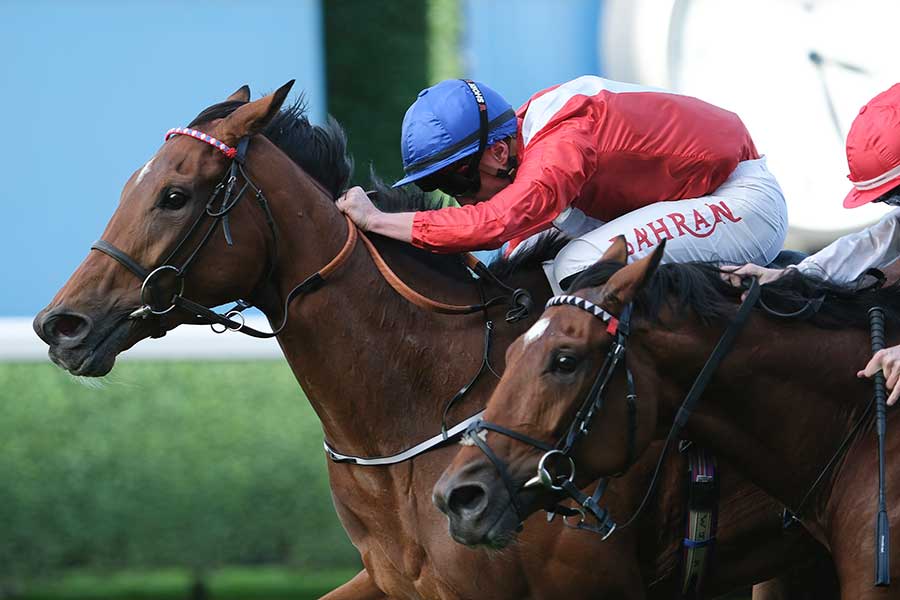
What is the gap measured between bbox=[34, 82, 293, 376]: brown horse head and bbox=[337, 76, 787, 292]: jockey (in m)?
0.32

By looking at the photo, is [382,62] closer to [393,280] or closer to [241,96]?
[241,96]

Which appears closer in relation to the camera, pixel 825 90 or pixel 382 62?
pixel 825 90

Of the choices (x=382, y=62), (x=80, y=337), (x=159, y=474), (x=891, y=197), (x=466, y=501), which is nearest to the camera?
(x=466, y=501)

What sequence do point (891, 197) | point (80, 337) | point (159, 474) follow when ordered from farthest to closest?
point (159, 474) → point (80, 337) → point (891, 197)

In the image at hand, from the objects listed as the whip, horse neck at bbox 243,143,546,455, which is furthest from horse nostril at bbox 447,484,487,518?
the whip

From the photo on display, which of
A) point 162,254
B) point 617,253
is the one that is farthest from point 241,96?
point 617,253

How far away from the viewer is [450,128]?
10.9 feet

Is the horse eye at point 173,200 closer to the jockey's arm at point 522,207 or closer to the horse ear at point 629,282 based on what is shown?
the jockey's arm at point 522,207

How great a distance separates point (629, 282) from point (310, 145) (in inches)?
44.8

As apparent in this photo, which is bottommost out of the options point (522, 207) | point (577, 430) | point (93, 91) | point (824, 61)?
point (93, 91)

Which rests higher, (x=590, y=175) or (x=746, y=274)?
(x=590, y=175)

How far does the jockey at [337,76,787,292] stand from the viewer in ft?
10.4

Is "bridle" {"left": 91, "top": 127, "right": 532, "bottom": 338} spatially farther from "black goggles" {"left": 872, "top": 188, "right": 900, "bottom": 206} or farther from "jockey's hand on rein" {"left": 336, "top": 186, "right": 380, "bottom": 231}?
"black goggles" {"left": 872, "top": 188, "right": 900, "bottom": 206}

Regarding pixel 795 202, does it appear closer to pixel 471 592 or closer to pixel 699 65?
pixel 699 65
